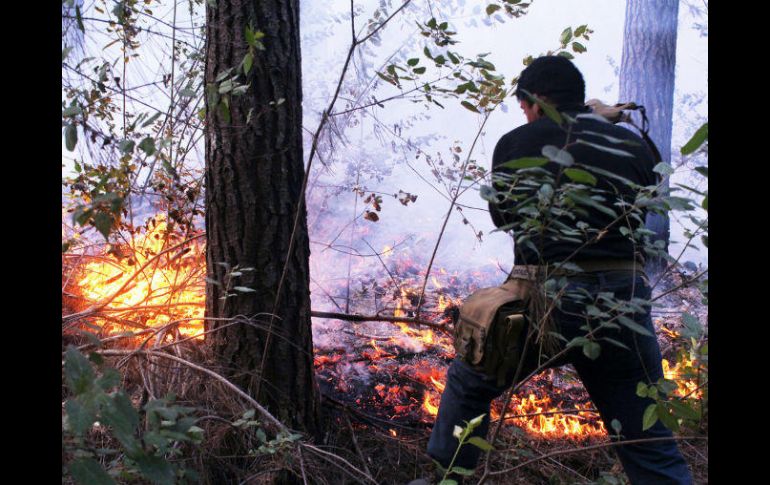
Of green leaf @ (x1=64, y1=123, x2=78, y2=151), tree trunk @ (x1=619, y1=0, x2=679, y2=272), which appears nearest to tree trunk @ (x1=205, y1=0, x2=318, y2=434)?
green leaf @ (x1=64, y1=123, x2=78, y2=151)

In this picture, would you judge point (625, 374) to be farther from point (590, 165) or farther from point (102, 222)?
point (102, 222)

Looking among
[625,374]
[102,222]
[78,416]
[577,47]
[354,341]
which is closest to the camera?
[78,416]

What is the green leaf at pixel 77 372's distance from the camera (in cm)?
112

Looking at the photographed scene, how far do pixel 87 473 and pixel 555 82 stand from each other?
1986 millimetres

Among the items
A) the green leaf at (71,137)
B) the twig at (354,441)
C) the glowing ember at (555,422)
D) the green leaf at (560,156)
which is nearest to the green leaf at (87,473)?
the green leaf at (71,137)

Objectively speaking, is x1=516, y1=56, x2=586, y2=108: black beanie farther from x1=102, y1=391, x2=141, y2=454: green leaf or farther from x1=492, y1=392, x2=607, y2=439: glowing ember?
x1=492, y1=392, x2=607, y2=439: glowing ember

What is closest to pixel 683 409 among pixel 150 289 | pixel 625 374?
pixel 625 374

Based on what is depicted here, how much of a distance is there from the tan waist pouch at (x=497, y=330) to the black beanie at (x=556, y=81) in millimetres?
719

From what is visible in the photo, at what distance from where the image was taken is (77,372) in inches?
44.1

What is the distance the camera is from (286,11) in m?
2.68

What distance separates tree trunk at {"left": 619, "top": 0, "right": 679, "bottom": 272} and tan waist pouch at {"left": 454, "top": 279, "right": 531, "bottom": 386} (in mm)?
4593
